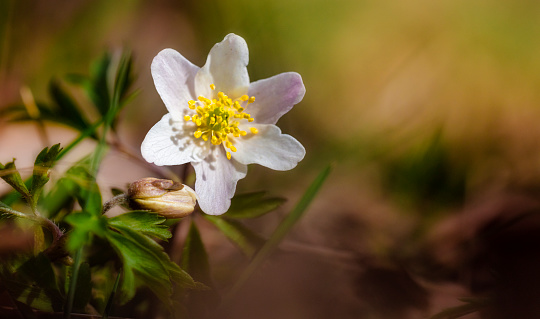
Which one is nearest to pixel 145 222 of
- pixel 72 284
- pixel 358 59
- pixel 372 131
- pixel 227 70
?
pixel 72 284

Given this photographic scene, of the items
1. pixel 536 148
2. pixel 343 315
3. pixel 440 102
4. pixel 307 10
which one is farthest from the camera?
pixel 307 10

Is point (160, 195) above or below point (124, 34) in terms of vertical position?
below

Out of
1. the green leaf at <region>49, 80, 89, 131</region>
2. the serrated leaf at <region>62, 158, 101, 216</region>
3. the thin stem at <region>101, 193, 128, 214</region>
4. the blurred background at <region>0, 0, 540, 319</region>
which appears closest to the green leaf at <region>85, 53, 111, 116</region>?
the green leaf at <region>49, 80, 89, 131</region>

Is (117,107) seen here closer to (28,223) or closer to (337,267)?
(28,223)

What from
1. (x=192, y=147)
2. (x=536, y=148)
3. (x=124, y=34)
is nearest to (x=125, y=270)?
(x=192, y=147)

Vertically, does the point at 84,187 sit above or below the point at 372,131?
below

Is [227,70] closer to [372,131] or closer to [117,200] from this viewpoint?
[117,200]
